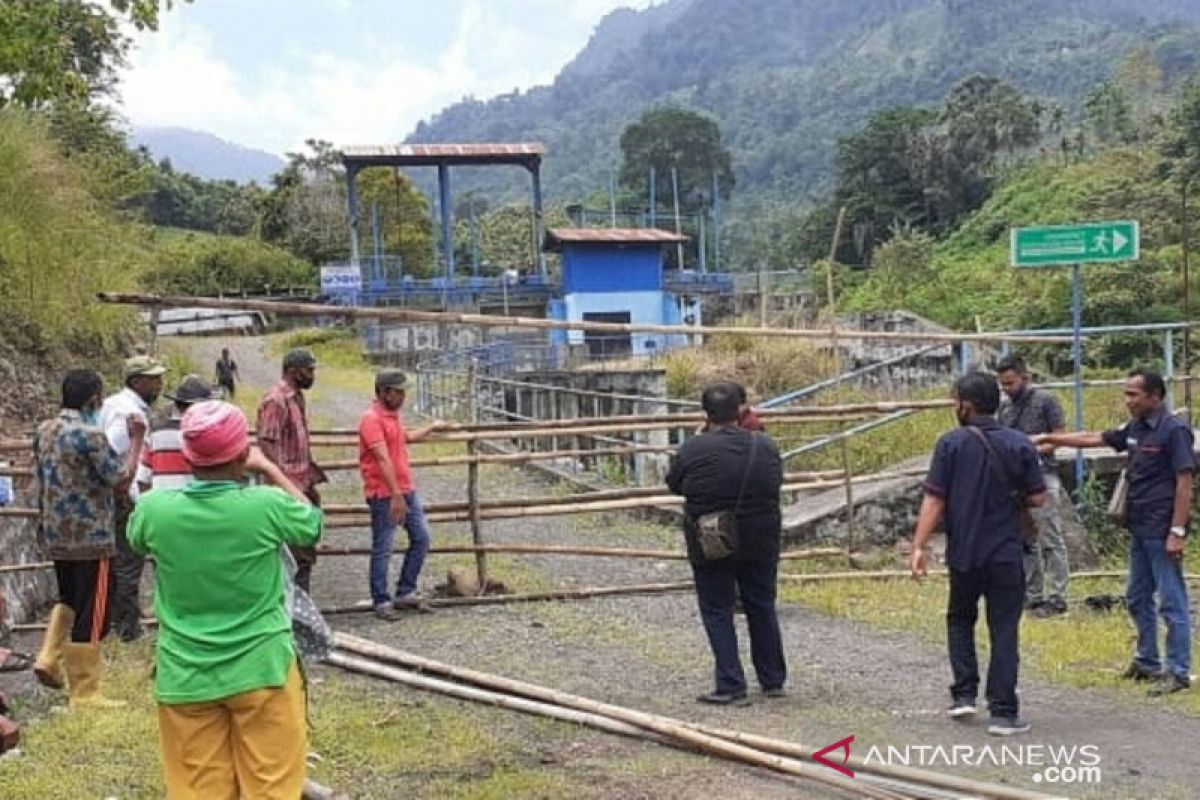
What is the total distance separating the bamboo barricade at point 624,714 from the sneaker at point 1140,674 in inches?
77.2

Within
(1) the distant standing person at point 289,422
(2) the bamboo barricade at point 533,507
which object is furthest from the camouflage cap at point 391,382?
(2) the bamboo barricade at point 533,507

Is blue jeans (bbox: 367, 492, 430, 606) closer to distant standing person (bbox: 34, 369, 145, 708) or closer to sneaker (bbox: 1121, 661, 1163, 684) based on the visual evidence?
distant standing person (bbox: 34, 369, 145, 708)

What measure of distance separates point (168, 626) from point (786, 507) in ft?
24.4

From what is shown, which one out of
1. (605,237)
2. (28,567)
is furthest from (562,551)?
(605,237)

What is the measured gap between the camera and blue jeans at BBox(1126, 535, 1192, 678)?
6.03m

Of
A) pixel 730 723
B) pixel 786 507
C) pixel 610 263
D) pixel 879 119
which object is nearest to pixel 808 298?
pixel 610 263

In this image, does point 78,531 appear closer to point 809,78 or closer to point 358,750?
point 358,750

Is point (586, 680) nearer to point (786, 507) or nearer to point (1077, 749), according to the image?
point (1077, 749)

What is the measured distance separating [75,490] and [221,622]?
2.56 metres

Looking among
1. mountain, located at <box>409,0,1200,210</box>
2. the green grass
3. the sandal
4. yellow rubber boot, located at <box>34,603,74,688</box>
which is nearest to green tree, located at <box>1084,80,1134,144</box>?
mountain, located at <box>409,0,1200,210</box>

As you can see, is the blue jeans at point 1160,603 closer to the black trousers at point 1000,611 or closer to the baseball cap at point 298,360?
the black trousers at point 1000,611

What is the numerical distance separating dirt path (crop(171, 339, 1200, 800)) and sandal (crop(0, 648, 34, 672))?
1.77m

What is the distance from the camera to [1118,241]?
8.55 meters

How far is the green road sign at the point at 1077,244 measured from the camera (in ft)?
28.0
